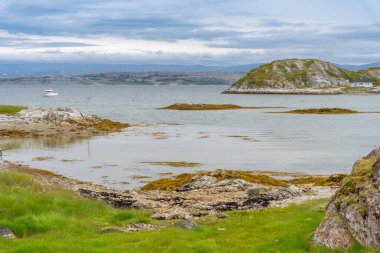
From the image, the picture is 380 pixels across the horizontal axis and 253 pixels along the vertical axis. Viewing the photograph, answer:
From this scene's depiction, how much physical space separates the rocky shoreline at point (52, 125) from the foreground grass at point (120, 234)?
49.3m

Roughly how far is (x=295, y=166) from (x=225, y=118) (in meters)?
60.7

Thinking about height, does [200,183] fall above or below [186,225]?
below

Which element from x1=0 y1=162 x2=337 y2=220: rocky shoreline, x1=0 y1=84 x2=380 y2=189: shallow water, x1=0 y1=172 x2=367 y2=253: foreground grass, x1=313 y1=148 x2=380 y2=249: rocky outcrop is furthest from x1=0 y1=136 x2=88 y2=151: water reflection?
x1=313 y1=148 x2=380 y2=249: rocky outcrop

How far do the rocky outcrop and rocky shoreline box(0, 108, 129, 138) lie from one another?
5996 centimetres

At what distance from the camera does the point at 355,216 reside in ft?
49.2

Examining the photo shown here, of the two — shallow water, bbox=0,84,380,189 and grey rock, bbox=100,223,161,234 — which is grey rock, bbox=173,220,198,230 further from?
shallow water, bbox=0,84,380,189

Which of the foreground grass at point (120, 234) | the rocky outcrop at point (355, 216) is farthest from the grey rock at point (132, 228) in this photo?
the rocky outcrop at point (355, 216)

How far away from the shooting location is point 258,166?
46.9m

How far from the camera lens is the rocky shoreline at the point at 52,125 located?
239 feet

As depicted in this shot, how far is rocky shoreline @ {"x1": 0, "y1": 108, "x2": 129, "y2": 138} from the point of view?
72.9 meters

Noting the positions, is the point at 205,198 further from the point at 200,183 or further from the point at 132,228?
the point at 132,228

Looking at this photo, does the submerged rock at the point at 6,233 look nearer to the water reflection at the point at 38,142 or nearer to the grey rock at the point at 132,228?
the grey rock at the point at 132,228

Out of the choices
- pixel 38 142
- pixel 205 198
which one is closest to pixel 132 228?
pixel 205 198

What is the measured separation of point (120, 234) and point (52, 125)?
64453 millimetres
